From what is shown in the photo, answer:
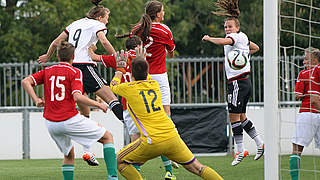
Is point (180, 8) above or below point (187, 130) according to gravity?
above

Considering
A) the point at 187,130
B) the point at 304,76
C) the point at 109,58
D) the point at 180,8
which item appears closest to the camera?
the point at 304,76

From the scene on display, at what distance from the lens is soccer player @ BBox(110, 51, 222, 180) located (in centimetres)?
584

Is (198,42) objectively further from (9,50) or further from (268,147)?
(268,147)

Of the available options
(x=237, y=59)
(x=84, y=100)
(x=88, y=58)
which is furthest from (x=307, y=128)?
(x=88, y=58)

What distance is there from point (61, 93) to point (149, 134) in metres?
1.06

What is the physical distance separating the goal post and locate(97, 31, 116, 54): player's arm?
96.9 inches

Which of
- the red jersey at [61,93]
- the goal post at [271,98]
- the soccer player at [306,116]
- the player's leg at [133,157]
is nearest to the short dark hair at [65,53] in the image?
the red jersey at [61,93]

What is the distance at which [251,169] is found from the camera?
9062mm

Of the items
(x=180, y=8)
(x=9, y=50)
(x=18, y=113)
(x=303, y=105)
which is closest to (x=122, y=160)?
(x=303, y=105)

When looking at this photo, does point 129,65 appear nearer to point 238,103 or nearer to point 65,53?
point 65,53

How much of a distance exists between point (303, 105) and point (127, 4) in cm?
1521

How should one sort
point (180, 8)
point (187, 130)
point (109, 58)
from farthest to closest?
1. point (180, 8)
2. point (187, 130)
3. point (109, 58)

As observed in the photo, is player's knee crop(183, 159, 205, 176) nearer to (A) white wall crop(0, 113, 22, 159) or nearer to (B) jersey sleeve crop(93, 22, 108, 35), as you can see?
(B) jersey sleeve crop(93, 22, 108, 35)

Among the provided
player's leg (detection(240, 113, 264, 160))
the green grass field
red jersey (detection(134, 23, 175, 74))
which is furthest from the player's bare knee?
player's leg (detection(240, 113, 264, 160))
